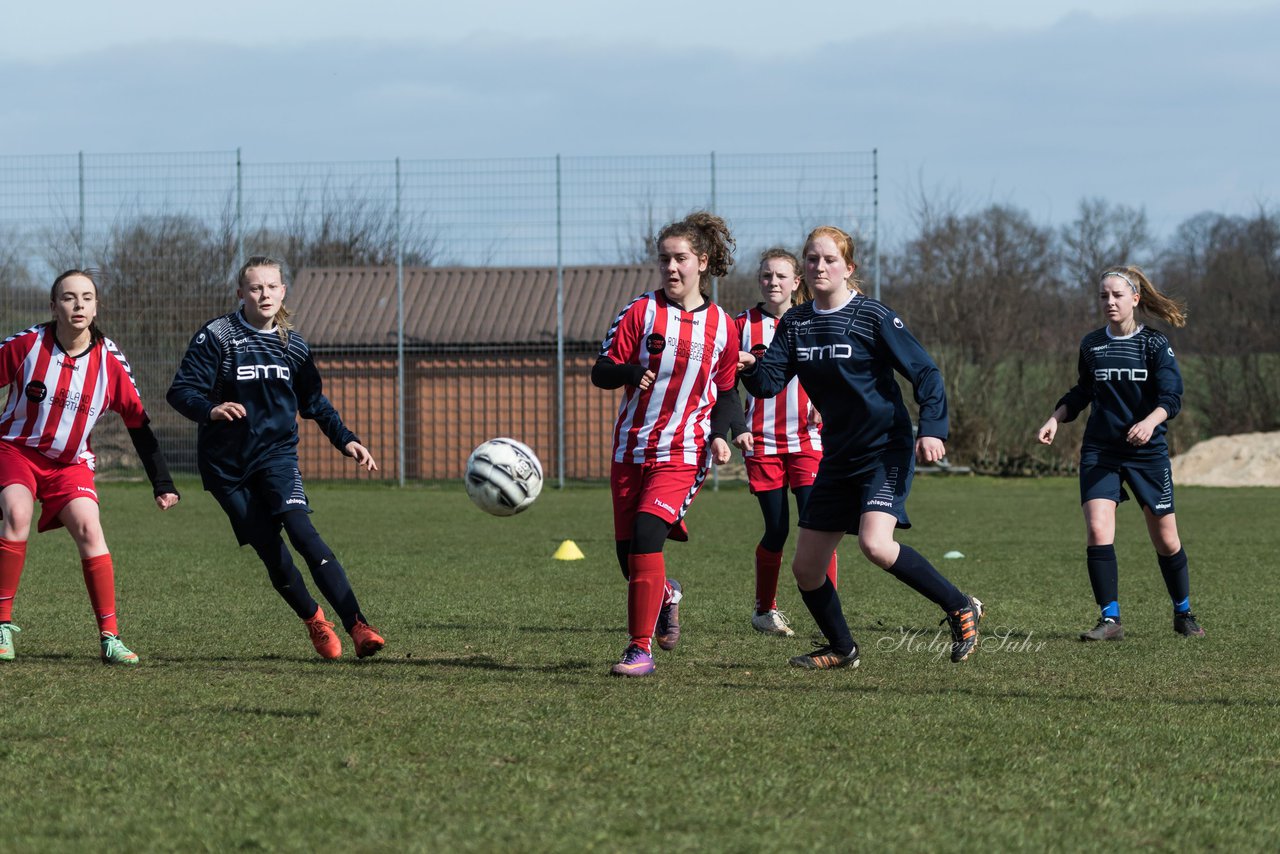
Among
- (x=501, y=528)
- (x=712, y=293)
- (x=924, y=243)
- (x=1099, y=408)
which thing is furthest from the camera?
(x=924, y=243)

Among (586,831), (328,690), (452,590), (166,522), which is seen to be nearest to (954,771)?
(586,831)

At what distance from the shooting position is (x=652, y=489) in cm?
578

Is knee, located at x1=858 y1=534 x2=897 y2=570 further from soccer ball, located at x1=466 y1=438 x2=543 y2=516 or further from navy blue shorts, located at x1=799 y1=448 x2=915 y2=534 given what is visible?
soccer ball, located at x1=466 y1=438 x2=543 y2=516

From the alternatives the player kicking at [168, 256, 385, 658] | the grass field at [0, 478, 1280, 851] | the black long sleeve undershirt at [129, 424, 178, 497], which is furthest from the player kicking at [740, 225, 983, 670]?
the black long sleeve undershirt at [129, 424, 178, 497]

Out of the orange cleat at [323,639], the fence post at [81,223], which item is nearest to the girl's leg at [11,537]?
the orange cleat at [323,639]

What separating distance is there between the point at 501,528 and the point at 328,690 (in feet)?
27.2

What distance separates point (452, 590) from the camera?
8.55 m

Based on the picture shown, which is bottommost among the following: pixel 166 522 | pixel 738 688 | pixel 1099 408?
pixel 166 522

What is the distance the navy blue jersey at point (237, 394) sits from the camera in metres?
5.99

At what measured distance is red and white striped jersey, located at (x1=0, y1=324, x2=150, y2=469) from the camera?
6074 mm

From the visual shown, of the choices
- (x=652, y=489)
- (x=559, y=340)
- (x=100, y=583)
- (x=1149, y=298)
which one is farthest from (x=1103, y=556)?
(x=559, y=340)

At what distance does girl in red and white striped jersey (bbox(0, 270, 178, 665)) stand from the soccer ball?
1493mm

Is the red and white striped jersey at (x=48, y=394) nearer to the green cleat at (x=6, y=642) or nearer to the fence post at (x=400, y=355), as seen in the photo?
the green cleat at (x=6, y=642)

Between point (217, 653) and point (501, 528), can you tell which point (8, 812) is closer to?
point (217, 653)
